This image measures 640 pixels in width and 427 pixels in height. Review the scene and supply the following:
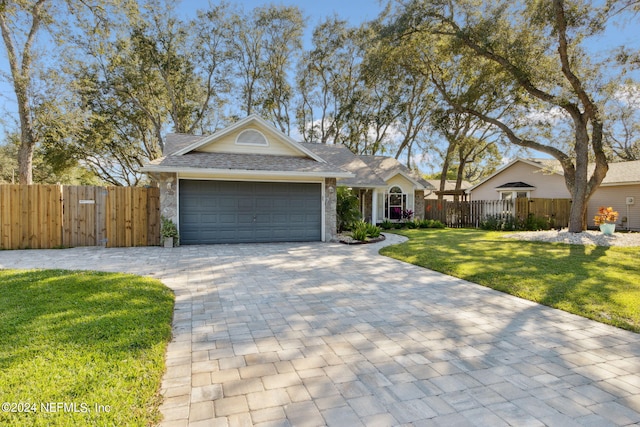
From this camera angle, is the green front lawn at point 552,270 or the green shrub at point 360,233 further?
the green shrub at point 360,233

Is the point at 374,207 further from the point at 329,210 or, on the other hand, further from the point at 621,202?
the point at 621,202

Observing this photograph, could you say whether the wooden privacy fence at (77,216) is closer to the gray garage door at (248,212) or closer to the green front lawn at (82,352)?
the gray garage door at (248,212)

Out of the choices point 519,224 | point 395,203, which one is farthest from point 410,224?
point 519,224

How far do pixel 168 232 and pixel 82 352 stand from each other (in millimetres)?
7980

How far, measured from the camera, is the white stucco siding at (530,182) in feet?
67.4

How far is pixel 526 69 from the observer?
42.4ft

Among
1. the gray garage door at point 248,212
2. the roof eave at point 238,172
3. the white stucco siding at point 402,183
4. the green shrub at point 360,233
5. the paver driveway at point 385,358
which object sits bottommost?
the paver driveway at point 385,358

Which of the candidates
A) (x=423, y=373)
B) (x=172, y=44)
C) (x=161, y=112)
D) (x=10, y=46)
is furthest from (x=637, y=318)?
(x=161, y=112)

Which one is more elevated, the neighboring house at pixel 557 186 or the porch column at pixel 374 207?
the neighboring house at pixel 557 186

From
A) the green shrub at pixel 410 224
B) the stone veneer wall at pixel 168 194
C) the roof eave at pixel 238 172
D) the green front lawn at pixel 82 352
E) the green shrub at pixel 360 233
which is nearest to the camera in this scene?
the green front lawn at pixel 82 352

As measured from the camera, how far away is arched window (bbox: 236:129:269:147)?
12531 mm

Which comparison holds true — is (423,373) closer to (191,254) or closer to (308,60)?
(191,254)

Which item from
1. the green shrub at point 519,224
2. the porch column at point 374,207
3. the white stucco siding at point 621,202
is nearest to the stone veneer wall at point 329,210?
the porch column at point 374,207

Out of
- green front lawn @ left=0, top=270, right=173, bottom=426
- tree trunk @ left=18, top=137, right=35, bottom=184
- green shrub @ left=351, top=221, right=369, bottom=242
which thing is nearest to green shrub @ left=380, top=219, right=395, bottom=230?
green shrub @ left=351, top=221, right=369, bottom=242
